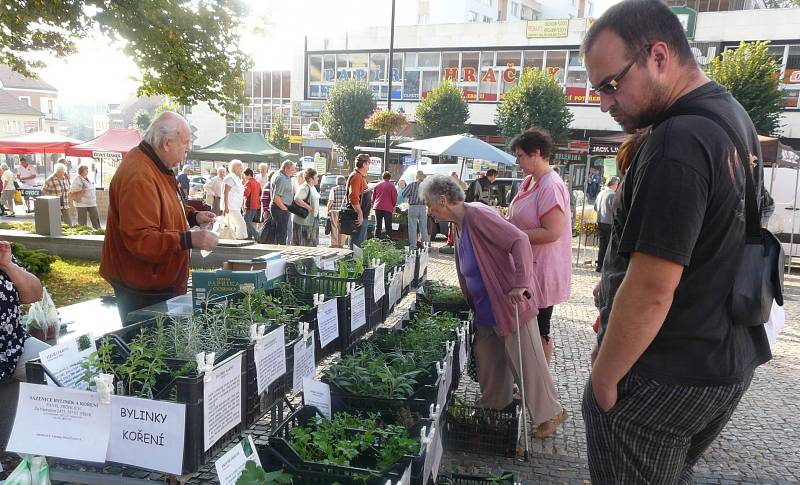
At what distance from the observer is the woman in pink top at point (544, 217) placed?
383cm

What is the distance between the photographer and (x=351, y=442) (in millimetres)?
2234

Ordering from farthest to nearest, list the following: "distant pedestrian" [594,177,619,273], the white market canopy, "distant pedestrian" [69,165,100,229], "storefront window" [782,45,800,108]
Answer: "storefront window" [782,45,800,108], "distant pedestrian" [69,165,100,229], the white market canopy, "distant pedestrian" [594,177,619,273]

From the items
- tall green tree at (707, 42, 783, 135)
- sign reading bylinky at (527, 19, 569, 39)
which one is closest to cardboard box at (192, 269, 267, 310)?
tall green tree at (707, 42, 783, 135)

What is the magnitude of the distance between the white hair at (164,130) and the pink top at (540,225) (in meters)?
2.27

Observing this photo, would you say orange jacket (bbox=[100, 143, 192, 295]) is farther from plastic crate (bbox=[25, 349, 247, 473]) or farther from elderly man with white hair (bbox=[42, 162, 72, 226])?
elderly man with white hair (bbox=[42, 162, 72, 226])

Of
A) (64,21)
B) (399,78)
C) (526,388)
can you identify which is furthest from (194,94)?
(399,78)

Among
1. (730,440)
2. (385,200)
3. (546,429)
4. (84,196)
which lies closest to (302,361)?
(546,429)

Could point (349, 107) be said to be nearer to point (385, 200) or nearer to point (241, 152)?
point (241, 152)

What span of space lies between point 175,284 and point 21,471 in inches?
66.9

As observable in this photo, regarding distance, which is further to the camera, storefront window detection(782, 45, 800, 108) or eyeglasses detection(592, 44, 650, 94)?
storefront window detection(782, 45, 800, 108)

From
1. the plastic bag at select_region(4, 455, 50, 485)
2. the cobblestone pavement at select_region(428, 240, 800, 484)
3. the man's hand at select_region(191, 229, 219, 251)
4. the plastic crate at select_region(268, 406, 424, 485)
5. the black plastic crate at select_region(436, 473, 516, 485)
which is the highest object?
the man's hand at select_region(191, 229, 219, 251)

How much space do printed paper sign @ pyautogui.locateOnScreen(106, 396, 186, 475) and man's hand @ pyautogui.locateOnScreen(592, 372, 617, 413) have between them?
1.28 metres

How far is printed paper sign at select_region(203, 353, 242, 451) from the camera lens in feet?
6.43

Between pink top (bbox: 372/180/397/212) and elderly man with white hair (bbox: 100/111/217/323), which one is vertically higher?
elderly man with white hair (bbox: 100/111/217/323)
